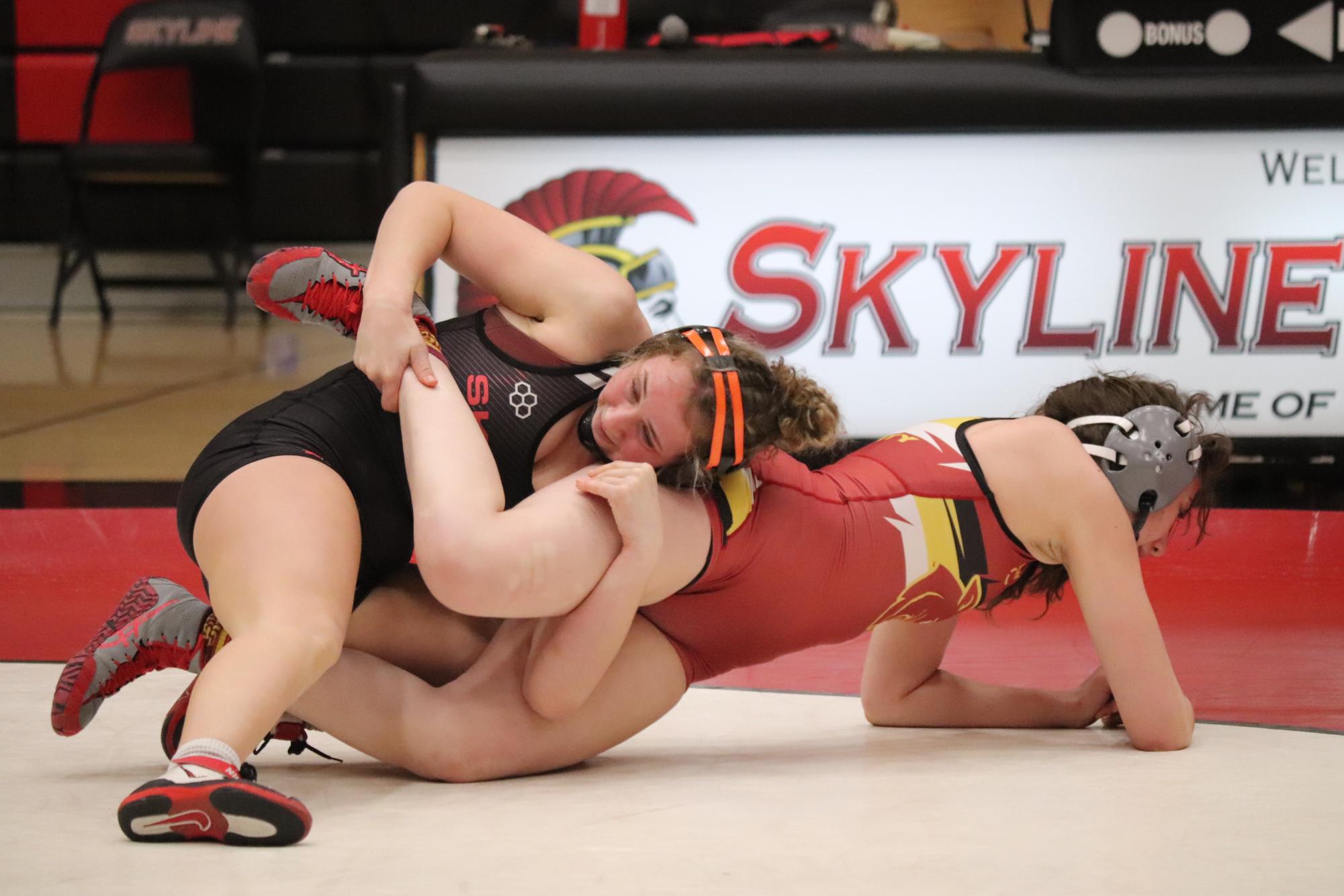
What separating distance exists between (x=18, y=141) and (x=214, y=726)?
669 cm

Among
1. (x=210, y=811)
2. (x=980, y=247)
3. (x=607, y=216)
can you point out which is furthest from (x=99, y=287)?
(x=210, y=811)

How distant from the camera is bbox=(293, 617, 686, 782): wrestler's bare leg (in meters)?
1.61

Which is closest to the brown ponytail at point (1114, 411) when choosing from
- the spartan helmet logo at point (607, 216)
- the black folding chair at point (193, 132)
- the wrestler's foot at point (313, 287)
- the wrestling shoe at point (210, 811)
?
the wrestler's foot at point (313, 287)

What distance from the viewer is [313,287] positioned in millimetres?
1773

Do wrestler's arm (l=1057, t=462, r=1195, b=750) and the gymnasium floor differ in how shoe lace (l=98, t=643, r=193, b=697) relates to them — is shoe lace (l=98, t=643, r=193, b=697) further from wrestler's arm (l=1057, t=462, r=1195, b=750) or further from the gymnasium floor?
wrestler's arm (l=1057, t=462, r=1195, b=750)

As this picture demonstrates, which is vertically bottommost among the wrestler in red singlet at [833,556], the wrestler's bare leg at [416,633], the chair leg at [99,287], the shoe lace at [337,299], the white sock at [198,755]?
the chair leg at [99,287]

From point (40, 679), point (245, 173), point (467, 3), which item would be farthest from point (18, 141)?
point (40, 679)

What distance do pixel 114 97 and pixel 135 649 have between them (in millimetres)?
5803

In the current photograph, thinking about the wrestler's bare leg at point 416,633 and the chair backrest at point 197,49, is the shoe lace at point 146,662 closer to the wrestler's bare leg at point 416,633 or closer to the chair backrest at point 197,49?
the wrestler's bare leg at point 416,633

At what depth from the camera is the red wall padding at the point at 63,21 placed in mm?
6922

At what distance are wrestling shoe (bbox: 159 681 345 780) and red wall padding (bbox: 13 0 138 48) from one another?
20.0 feet

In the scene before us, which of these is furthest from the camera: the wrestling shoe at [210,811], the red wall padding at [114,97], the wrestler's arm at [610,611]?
the red wall padding at [114,97]

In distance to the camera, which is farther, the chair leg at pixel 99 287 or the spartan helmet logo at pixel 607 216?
the chair leg at pixel 99 287

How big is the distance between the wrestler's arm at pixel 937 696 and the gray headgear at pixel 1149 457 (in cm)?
30
